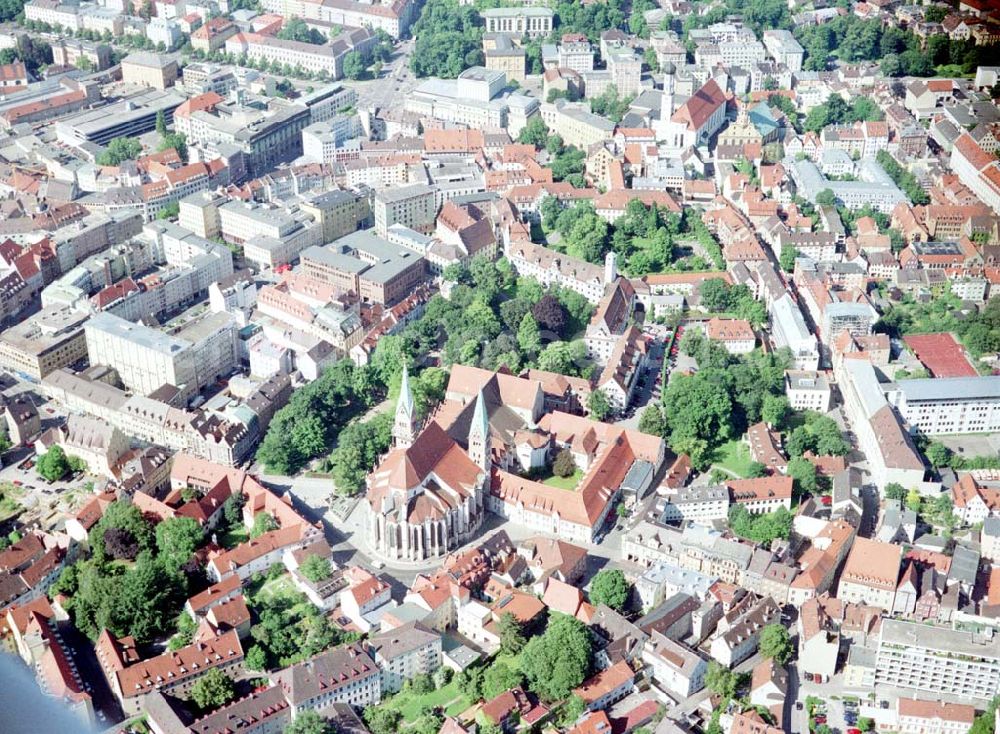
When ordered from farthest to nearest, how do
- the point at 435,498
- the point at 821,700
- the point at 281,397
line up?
the point at 281,397 → the point at 435,498 → the point at 821,700

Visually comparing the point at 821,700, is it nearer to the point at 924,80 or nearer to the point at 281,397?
the point at 281,397

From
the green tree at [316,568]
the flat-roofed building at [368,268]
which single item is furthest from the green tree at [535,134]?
the green tree at [316,568]

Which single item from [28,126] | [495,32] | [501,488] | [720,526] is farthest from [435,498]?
[495,32]

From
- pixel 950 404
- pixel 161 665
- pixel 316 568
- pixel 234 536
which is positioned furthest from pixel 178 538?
pixel 950 404

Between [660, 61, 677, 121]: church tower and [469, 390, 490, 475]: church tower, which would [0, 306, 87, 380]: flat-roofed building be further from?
[660, 61, 677, 121]: church tower

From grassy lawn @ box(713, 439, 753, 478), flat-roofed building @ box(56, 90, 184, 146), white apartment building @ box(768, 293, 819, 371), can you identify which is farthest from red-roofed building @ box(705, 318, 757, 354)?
flat-roofed building @ box(56, 90, 184, 146)

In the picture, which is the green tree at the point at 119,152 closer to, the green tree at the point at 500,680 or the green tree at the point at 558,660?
the green tree at the point at 500,680
